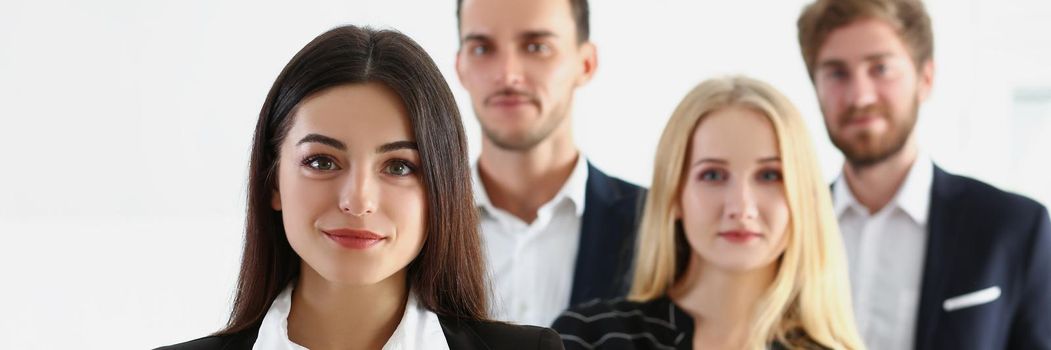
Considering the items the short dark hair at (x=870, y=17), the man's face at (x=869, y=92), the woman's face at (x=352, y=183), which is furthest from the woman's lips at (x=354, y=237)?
the short dark hair at (x=870, y=17)

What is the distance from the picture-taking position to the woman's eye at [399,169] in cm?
223

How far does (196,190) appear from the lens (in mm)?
4645

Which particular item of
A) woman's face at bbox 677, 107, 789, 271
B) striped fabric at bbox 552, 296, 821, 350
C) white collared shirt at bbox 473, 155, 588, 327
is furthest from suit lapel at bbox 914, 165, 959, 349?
white collared shirt at bbox 473, 155, 588, 327

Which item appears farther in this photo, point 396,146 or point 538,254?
point 538,254

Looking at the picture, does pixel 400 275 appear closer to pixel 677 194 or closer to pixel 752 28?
pixel 677 194

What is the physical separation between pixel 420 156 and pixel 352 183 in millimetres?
128

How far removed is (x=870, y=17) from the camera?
400cm

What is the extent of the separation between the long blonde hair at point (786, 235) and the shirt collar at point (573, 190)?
17.8 inches

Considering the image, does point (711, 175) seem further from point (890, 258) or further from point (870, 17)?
point (870, 17)

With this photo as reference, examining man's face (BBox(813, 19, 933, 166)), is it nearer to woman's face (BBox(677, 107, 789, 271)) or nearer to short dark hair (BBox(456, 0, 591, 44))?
short dark hair (BBox(456, 0, 591, 44))

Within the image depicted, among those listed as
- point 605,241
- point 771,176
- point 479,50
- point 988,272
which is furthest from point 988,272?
point 479,50

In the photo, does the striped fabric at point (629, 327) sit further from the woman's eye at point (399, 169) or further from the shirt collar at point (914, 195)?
the woman's eye at point (399, 169)

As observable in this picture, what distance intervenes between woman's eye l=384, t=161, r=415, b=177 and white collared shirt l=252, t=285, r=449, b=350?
27 cm

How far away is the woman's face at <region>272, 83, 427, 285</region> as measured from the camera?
7.18ft
